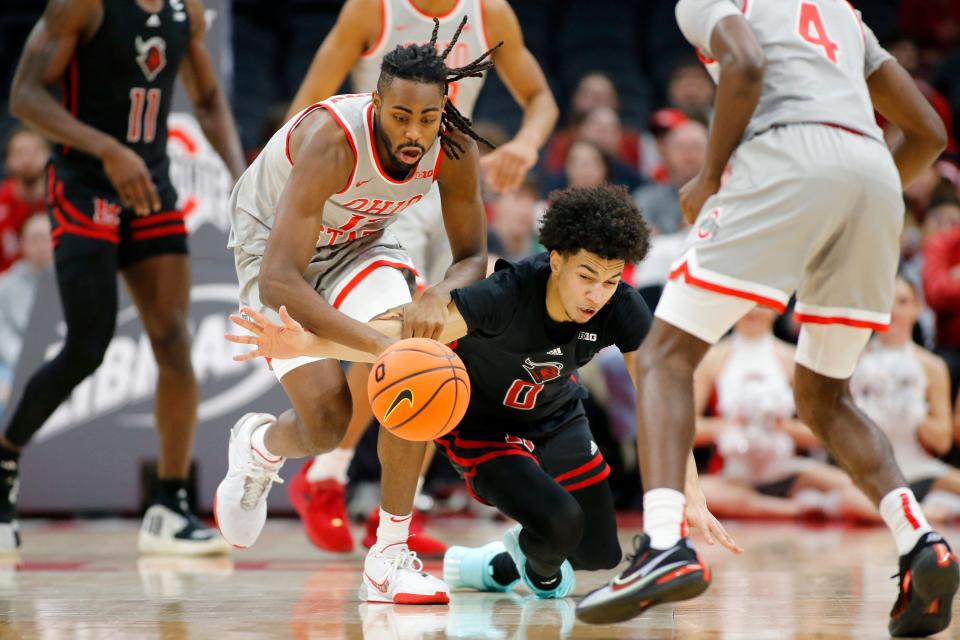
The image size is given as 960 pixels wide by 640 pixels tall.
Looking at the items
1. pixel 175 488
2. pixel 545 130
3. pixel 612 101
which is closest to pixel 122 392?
pixel 175 488

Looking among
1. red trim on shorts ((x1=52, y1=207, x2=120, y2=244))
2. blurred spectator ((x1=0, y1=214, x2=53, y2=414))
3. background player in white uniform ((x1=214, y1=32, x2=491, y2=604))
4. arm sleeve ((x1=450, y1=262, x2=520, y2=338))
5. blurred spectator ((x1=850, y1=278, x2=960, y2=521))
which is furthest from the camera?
blurred spectator ((x1=0, y1=214, x2=53, y2=414))

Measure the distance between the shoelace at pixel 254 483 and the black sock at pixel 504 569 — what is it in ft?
2.72

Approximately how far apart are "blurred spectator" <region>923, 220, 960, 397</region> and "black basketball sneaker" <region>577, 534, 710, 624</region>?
4940 millimetres

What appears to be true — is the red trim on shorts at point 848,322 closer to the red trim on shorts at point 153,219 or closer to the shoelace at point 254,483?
the shoelace at point 254,483

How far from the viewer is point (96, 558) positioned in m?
5.08

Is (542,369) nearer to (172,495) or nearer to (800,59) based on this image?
(800,59)

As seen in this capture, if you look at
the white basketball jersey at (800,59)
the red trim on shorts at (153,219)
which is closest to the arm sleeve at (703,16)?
the white basketball jersey at (800,59)

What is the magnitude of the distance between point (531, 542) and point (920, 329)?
15.1ft

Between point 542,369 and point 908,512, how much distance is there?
1214 mm

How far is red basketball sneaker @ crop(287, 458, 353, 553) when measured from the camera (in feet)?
16.3

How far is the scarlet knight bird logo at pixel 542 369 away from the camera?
3898 mm

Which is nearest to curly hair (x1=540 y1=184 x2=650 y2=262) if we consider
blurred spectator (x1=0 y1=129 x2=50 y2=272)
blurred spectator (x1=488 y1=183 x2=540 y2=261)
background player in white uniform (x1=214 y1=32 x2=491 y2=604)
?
background player in white uniform (x1=214 y1=32 x2=491 y2=604)

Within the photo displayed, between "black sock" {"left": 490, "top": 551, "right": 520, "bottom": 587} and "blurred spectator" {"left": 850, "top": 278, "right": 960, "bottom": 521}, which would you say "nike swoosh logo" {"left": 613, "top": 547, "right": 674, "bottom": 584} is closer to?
"black sock" {"left": 490, "top": 551, "right": 520, "bottom": 587}

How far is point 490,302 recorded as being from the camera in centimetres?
370
